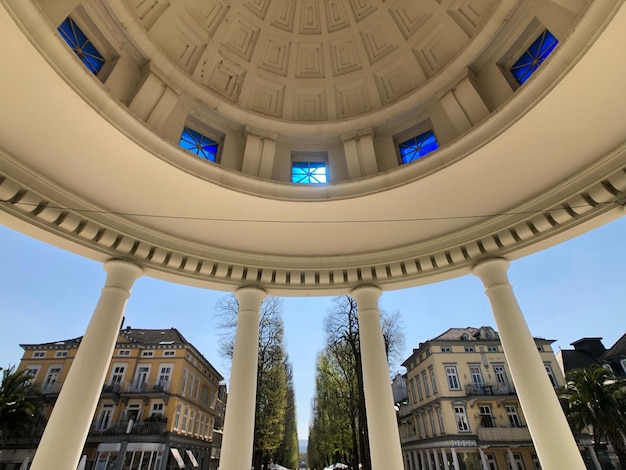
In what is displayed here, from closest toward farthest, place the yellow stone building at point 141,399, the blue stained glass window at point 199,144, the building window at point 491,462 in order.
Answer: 1. the blue stained glass window at point 199,144
2. the yellow stone building at point 141,399
3. the building window at point 491,462

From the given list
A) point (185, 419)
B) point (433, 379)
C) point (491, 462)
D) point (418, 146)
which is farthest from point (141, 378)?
point (491, 462)

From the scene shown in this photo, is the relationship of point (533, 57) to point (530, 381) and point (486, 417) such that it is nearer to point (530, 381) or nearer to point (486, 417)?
point (530, 381)

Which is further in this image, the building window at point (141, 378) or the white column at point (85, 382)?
the building window at point (141, 378)

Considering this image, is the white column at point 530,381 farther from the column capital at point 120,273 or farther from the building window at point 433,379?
the building window at point 433,379

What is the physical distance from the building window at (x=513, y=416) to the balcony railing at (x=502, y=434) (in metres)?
0.73

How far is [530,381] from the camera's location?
561 centimetres

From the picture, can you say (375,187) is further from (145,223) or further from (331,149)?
(145,223)

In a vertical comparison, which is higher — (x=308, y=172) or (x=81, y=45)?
(x=81, y=45)

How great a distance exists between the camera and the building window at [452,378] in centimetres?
3419

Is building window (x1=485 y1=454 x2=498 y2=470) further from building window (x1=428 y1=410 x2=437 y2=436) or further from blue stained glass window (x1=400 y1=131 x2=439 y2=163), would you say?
blue stained glass window (x1=400 y1=131 x2=439 y2=163)

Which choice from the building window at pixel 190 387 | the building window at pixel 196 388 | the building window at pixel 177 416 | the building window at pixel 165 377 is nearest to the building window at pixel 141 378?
the building window at pixel 165 377

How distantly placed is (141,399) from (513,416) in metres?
35.9

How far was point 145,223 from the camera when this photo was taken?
23.9 feet

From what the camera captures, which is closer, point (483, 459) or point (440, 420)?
point (483, 459)
